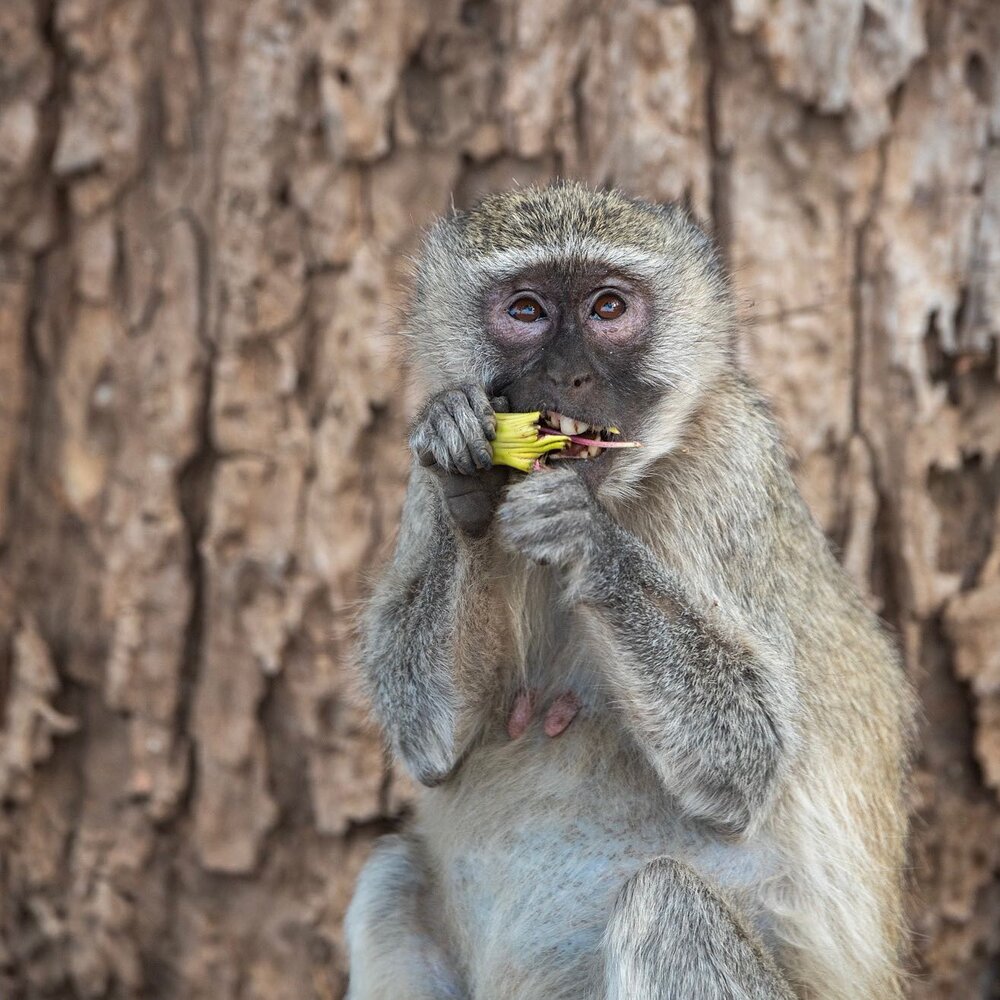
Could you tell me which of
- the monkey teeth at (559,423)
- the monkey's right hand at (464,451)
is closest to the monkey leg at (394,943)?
the monkey's right hand at (464,451)

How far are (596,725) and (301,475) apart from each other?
5.90 ft

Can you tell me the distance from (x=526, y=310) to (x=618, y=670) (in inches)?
39.2

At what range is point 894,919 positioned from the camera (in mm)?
4324

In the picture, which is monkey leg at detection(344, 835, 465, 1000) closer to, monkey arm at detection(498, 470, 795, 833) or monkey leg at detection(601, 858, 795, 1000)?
monkey leg at detection(601, 858, 795, 1000)

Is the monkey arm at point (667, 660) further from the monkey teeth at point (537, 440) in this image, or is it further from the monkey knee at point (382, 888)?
the monkey knee at point (382, 888)

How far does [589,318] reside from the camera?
4012 mm

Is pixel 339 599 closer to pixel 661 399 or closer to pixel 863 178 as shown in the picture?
pixel 661 399

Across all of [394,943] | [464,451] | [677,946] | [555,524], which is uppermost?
[464,451]

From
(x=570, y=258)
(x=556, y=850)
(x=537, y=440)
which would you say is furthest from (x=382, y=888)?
(x=570, y=258)

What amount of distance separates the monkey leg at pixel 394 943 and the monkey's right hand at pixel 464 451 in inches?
49.4

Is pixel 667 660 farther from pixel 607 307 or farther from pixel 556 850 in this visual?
pixel 607 307

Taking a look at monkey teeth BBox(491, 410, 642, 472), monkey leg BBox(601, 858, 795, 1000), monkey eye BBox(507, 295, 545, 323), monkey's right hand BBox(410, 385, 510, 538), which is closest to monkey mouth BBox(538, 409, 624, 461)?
monkey teeth BBox(491, 410, 642, 472)

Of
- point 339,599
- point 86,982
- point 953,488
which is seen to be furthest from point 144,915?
point 953,488

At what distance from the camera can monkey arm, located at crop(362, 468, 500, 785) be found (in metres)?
4.01
